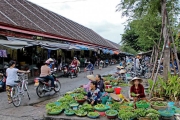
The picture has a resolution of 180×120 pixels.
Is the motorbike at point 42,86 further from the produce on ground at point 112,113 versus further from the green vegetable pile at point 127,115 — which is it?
the green vegetable pile at point 127,115

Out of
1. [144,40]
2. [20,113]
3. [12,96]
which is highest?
[144,40]

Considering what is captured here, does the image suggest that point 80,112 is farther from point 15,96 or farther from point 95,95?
point 15,96

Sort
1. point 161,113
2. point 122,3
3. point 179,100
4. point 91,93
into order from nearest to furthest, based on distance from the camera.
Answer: point 161,113
point 91,93
point 179,100
point 122,3

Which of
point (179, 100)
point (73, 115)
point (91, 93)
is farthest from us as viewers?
point (179, 100)

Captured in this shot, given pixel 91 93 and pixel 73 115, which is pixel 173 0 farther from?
pixel 73 115

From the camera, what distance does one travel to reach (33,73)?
15117mm

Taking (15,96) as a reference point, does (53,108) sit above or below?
below

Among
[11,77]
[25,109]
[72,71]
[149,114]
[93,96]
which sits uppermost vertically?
[11,77]

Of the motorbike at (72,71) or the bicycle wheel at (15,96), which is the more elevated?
the motorbike at (72,71)

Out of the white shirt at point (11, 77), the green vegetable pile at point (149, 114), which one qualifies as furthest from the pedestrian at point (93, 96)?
the white shirt at point (11, 77)

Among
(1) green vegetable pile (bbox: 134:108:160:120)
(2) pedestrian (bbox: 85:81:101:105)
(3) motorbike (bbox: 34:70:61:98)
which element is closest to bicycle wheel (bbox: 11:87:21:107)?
(3) motorbike (bbox: 34:70:61:98)

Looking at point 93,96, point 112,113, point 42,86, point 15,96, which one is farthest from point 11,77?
point 112,113

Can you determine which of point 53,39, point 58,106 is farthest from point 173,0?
point 53,39

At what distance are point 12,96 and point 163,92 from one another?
5621 millimetres
